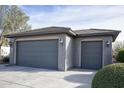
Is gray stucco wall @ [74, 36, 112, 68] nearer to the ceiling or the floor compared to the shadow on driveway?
nearer to the ceiling

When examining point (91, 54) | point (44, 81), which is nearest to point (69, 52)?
point (91, 54)

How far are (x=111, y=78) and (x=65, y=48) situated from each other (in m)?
6.93

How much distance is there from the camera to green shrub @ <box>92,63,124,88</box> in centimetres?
391

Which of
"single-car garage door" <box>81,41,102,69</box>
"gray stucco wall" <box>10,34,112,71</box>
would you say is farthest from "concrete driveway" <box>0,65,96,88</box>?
"single-car garage door" <box>81,41,102,69</box>

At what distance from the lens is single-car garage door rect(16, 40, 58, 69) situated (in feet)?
38.0

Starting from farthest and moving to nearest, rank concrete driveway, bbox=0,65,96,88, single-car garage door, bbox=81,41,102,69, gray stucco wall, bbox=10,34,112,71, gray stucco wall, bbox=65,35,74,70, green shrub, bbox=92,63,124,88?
single-car garage door, bbox=81,41,102,69 < gray stucco wall, bbox=65,35,74,70 < gray stucco wall, bbox=10,34,112,71 < concrete driveway, bbox=0,65,96,88 < green shrub, bbox=92,63,124,88

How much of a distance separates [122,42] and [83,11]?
16198 mm

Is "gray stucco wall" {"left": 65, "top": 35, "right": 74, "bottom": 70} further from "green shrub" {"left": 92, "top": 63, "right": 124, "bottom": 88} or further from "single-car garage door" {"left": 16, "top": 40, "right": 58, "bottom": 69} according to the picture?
"green shrub" {"left": 92, "top": 63, "right": 124, "bottom": 88}

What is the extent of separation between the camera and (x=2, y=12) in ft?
67.3

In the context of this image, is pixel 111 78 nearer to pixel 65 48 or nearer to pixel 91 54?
pixel 65 48

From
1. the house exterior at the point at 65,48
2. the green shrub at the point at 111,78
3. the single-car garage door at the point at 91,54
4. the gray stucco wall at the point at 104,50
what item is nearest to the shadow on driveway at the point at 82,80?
the green shrub at the point at 111,78

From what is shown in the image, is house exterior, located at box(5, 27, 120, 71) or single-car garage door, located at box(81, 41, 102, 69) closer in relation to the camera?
house exterior, located at box(5, 27, 120, 71)

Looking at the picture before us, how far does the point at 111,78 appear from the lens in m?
4.01

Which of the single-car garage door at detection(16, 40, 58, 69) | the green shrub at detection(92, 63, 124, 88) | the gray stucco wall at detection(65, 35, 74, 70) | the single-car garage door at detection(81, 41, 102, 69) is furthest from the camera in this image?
the single-car garage door at detection(81, 41, 102, 69)
